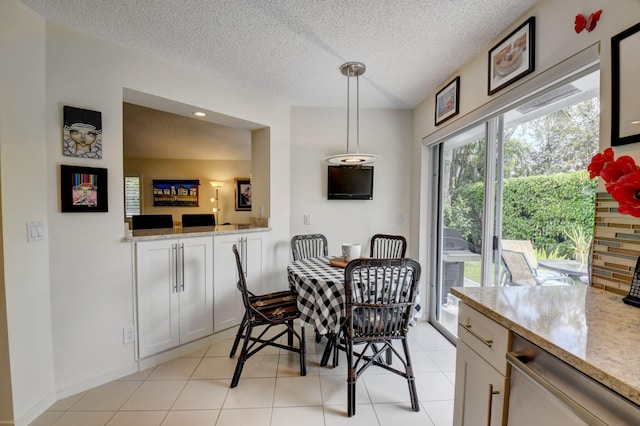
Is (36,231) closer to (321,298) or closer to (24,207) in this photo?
(24,207)

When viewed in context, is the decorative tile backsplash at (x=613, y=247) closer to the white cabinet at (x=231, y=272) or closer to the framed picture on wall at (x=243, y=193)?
the white cabinet at (x=231, y=272)

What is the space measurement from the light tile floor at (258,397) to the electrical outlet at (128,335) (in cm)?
26

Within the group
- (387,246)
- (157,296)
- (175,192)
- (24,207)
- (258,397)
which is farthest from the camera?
(175,192)

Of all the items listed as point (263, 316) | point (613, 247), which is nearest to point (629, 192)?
point (613, 247)

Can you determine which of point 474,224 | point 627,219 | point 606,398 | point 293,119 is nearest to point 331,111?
point 293,119

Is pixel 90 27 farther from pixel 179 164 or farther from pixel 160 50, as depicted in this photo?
pixel 179 164

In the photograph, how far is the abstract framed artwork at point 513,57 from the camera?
158 centimetres

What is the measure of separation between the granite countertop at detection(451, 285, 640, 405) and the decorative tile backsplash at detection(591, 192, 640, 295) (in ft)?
0.21

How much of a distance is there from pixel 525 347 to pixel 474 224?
1.70m

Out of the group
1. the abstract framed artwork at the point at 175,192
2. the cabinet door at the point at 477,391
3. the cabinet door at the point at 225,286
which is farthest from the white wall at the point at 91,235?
the abstract framed artwork at the point at 175,192

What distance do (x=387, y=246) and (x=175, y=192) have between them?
554cm

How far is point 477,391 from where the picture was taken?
3.56 feet

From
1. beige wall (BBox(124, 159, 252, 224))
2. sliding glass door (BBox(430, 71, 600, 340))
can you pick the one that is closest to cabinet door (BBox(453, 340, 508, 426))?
sliding glass door (BBox(430, 71, 600, 340))

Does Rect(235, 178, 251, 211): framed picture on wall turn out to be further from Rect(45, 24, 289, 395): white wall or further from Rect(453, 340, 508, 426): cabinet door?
Rect(453, 340, 508, 426): cabinet door
